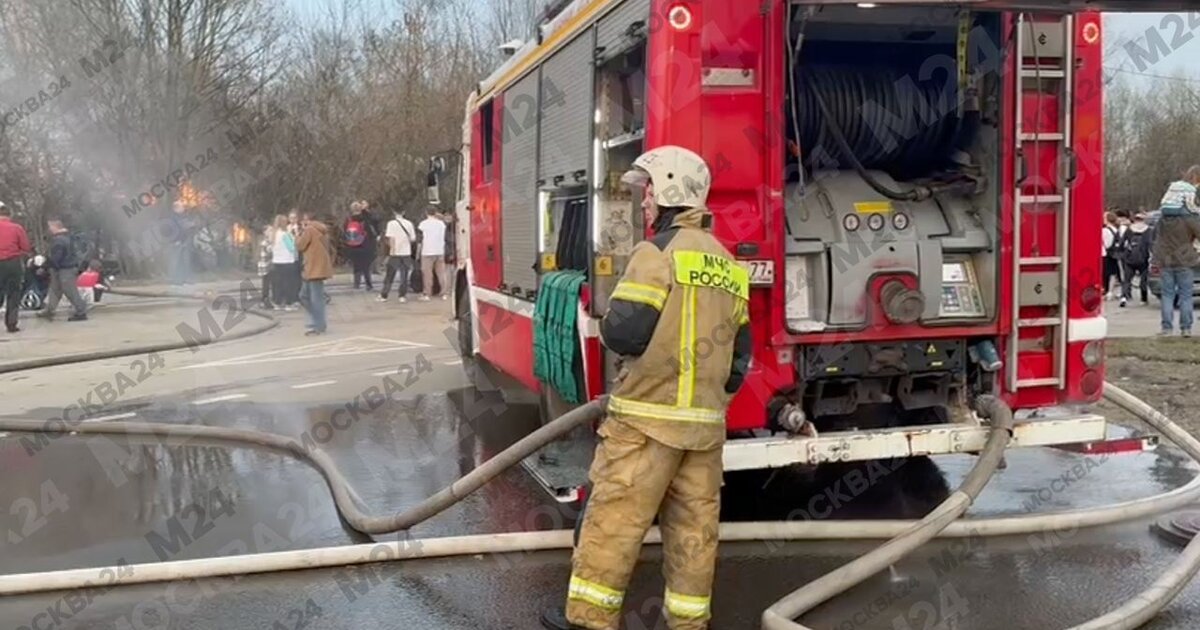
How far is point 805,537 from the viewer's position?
4.95 metres

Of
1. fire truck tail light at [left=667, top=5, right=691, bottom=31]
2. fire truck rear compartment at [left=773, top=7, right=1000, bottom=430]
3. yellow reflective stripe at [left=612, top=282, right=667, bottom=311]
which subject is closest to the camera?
yellow reflective stripe at [left=612, top=282, right=667, bottom=311]

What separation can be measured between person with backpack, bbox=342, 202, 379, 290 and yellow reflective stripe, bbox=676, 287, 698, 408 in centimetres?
1728

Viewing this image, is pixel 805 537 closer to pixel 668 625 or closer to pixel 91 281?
pixel 668 625

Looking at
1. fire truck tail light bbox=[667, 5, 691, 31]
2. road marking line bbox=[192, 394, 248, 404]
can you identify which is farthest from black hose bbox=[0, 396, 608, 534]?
fire truck tail light bbox=[667, 5, 691, 31]

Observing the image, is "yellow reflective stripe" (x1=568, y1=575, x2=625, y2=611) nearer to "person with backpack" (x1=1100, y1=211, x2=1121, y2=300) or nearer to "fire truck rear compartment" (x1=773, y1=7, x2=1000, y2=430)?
"fire truck rear compartment" (x1=773, y1=7, x2=1000, y2=430)

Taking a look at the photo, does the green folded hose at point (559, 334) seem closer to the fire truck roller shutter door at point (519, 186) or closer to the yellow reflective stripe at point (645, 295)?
the fire truck roller shutter door at point (519, 186)

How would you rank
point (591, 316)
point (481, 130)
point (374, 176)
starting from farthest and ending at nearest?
1. point (374, 176)
2. point (481, 130)
3. point (591, 316)

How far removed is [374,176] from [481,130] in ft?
73.0

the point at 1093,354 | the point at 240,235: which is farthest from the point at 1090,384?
the point at 240,235

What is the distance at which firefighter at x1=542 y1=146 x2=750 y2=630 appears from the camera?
3.73 m

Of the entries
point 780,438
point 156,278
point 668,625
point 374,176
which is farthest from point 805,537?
point 374,176

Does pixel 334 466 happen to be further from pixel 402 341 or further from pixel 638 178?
pixel 402 341

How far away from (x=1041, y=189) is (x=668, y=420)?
2.46m

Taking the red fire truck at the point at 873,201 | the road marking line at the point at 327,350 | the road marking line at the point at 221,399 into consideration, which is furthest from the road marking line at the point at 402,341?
the red fire truck at the point at 873,201
